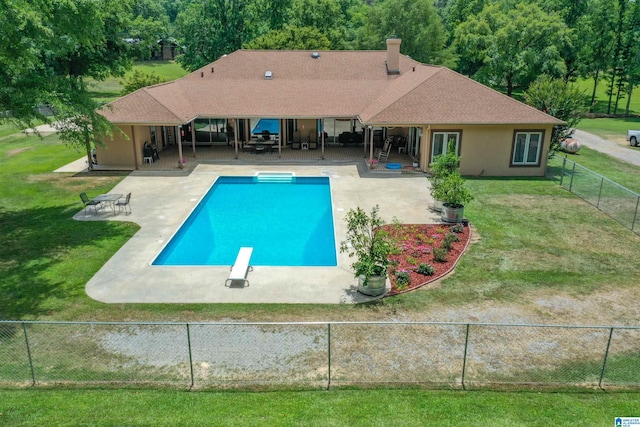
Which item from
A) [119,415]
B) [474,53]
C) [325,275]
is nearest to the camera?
[119,415]

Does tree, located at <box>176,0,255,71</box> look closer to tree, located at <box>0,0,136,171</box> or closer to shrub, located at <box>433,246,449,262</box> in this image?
tree, located at <box>0,0,136,171</box>

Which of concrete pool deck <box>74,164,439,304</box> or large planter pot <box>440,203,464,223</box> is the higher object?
large planter pot <box>440,203,464,223</box>

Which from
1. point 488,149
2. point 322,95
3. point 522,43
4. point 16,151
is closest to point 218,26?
point 322,95

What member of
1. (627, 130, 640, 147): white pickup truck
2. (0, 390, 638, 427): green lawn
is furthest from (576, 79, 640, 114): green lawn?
(0, 390, 638, 427): green lawn

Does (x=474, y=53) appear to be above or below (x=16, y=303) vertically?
above

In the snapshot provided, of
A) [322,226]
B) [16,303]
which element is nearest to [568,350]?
[322,226]

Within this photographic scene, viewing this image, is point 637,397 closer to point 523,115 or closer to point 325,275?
point 325,275
